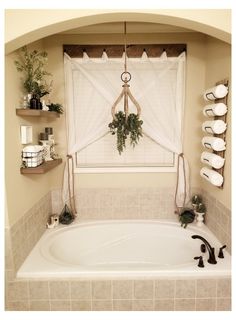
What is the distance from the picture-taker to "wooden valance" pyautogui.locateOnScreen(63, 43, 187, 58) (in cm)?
303

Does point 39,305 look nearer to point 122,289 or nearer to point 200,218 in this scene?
point 122,289

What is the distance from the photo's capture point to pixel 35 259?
238 cm

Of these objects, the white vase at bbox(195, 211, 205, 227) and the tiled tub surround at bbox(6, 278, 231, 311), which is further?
the white vase at bbox(195, 211, 205, 227)

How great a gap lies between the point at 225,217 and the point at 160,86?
156cm

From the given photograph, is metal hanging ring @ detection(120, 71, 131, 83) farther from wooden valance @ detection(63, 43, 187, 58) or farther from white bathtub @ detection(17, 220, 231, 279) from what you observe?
white bathtub @ detection(17, 220, 231, 279)

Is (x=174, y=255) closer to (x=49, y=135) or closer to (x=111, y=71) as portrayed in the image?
(x=49, y=135)

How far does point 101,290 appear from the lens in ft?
7.02

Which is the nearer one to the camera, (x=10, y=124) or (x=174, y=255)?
(x=10, y=124)

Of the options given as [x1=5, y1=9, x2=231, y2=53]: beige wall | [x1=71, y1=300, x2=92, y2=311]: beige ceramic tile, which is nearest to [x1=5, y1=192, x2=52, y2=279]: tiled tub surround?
[x1=71, y1=300, x2=92, y2=311]: beige ceramic tile

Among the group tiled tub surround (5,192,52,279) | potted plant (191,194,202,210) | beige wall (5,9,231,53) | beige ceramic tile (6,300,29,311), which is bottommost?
beige ceramic tile (6,300,29,311)

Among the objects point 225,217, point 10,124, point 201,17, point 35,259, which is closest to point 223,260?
point 225,217

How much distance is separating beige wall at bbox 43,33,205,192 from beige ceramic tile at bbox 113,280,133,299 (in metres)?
1.29

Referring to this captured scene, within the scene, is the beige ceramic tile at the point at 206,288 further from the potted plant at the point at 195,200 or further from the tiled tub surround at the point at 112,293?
the potted plant at the point at 195,200
